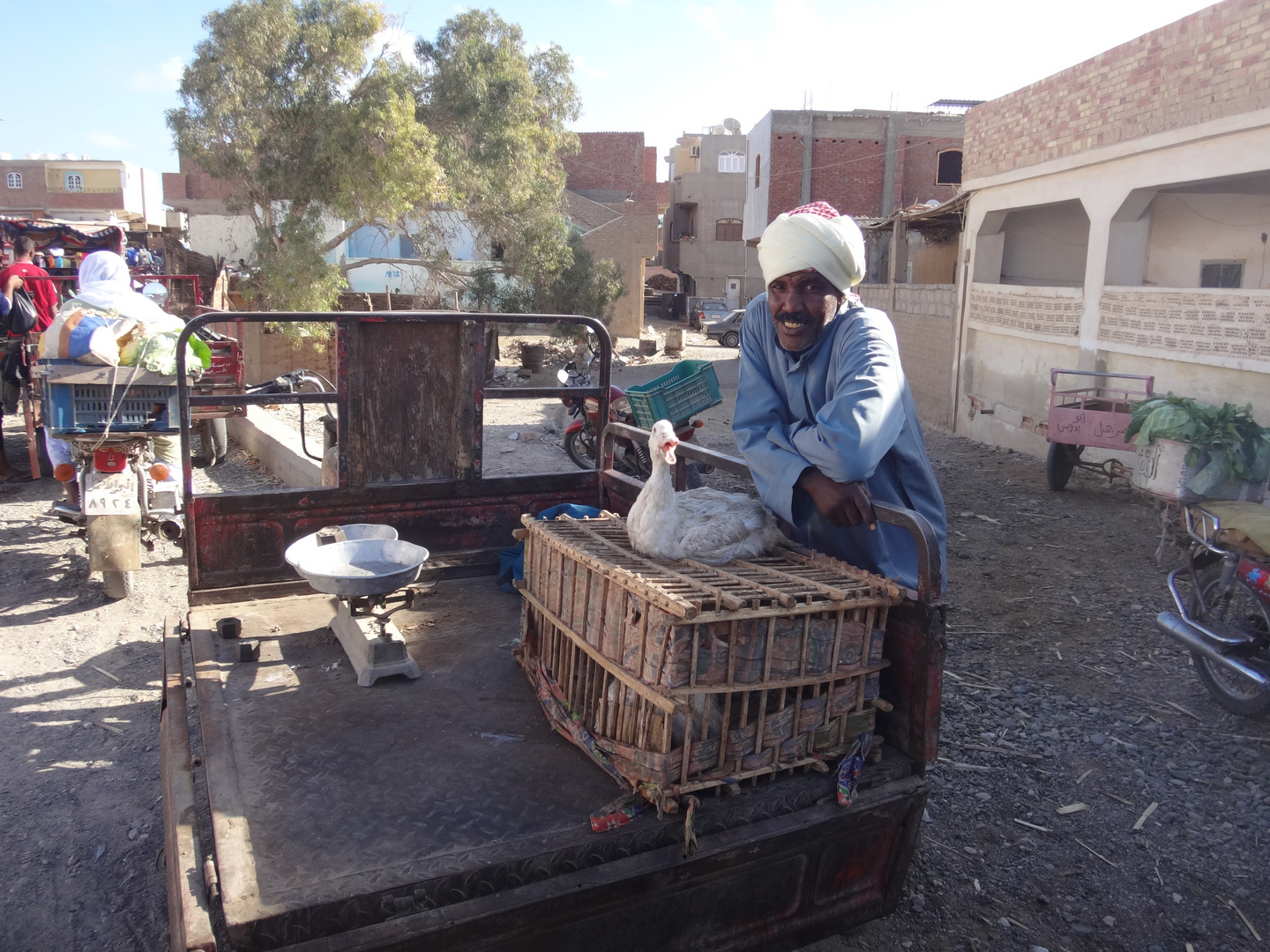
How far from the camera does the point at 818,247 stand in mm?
2553

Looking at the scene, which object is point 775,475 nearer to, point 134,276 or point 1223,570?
point 1223,570

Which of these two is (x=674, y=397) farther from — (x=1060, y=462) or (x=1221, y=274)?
(x=1221, y=274)

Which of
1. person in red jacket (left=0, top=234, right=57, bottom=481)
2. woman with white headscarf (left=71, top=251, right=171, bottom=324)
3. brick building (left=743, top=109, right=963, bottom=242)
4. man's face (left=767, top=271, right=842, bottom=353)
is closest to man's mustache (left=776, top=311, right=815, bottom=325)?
man's face (left=767, top=271, right=842, bottom=353)

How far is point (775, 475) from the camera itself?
2674 mm

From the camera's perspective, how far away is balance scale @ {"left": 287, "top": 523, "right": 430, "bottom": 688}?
2.93 m

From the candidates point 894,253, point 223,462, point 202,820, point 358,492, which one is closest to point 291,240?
point 223,462

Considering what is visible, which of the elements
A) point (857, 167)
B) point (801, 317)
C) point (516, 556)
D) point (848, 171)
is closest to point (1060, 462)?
point (516, 556)

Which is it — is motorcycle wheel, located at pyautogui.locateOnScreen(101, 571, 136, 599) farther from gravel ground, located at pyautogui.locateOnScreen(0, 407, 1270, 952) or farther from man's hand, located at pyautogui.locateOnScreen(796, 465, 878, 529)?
man's hand, located at pyautogui.locateOnScreen(796, 465, 878, 529)

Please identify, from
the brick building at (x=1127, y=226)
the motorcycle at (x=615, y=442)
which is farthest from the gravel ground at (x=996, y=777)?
the motorcycle at (x=615, y=442)

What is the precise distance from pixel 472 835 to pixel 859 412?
1463 millimetres

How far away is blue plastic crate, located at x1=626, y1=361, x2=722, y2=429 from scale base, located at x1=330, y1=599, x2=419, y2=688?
6.31m

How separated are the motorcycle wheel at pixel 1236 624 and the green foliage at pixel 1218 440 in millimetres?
2158

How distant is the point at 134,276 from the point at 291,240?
2506 millimetres

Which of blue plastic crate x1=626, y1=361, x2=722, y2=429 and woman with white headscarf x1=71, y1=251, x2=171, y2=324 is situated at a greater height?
woman with white headscarf x1=71, y1=251, x2=171, y2=324
